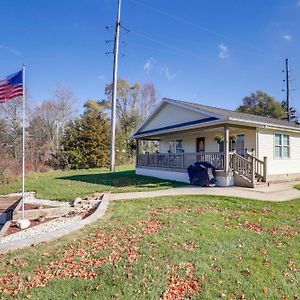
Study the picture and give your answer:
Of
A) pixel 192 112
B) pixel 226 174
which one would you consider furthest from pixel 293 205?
pixel 192 112

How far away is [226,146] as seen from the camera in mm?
11719

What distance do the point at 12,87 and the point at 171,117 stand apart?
11.5 m

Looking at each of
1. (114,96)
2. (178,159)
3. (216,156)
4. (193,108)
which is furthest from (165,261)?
(114,96)

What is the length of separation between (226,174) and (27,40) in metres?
14.4

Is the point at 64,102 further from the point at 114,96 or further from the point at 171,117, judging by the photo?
the point at 171,117

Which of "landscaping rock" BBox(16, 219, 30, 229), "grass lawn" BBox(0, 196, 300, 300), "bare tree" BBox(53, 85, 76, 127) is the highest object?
"bare tree" BBox(53, 85, 76, 127)

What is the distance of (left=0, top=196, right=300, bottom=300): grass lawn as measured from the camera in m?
3.26

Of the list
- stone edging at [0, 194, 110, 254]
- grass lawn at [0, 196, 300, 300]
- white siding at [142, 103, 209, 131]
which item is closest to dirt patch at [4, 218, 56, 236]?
stone edging at [0, 194, 110, 254]

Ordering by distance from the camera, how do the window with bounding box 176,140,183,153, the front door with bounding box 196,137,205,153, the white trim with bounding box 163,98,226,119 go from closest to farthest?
the white trim with bounding box 163,98,226,119, the front door with bounding box 196,137,205,153, the window with bounding box 176,140,183,153

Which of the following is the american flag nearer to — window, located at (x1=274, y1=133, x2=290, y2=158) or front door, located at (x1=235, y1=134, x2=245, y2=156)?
front door, located at (x1=235, y1=134, x2=245, y2=156)

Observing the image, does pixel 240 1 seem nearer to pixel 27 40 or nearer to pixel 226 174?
pixel 226 174

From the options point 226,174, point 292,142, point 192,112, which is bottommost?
point 226,174

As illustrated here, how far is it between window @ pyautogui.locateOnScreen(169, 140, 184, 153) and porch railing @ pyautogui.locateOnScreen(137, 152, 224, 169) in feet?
7.42

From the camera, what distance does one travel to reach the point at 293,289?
3381 millimetres
